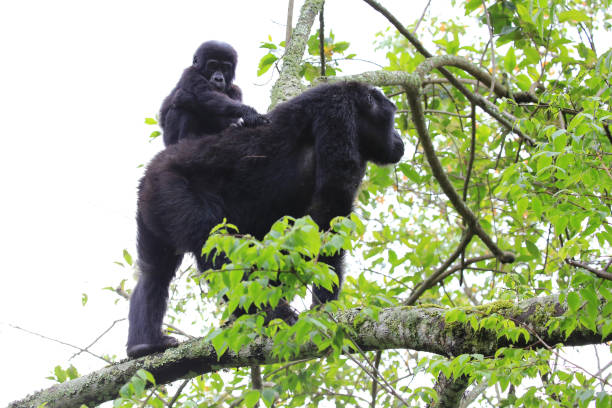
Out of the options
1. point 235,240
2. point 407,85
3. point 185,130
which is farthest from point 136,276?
point 235,240

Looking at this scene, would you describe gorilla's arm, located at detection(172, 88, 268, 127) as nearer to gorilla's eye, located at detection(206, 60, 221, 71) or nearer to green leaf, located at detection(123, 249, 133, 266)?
gorilla's eye, located at detection(206, 60, 221, 71)

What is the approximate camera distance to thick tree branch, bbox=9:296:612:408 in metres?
2.50

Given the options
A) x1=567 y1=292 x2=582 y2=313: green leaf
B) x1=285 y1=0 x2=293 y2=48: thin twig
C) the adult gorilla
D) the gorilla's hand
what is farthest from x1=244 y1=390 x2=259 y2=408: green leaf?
x1=285 y1=0 x2=293 y2=48: thin twig

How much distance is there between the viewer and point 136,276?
4910 millimetres

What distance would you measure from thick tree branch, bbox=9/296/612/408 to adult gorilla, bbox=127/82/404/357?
0.27 metres

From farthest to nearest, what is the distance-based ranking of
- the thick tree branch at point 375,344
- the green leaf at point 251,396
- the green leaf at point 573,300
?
the thick tree branch at point 375,344 → the green leaf at point 251,396 → the green leaf at point 573,300

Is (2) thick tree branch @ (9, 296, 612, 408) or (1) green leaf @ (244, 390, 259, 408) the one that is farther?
(2) thick tree branch @ (9, 296, 612, 408)

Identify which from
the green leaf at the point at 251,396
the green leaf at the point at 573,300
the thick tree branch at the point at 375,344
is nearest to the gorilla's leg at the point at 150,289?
the thick tree branch at the point at 375,344

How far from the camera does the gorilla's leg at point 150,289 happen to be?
13.4ft

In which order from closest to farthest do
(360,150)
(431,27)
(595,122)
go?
1. (595,122)
2. (360,150)
3. (431,27)

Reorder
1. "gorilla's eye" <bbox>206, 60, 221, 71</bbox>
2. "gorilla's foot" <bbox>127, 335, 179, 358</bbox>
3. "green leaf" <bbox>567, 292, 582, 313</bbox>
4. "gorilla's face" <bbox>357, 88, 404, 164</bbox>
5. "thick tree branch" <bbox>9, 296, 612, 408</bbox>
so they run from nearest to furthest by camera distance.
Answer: "green leaf" <bbox>567, 292, 582, 313</bbox> < "thick tree branch" <bbox>9, 296, 612, 408</bbox> < "gorilla's foot" <bbox>127, 335, 179, 358</bbox> < "gorilla's face" <bbox>357, 88, 404, 164</bbox> < "gorilla's eye" <bbox>206, 60, 221, 71</bbox>

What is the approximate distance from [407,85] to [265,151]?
1.02 metres

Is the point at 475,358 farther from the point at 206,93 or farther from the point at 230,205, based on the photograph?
the point at 206,93

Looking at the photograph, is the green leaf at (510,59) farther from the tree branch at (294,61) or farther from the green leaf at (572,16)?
the tree branch at (294,61)
